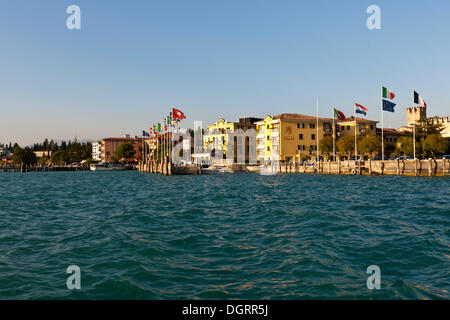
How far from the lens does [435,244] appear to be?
37.9 ft

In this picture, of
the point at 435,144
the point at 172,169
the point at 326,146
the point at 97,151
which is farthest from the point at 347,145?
the point at 97,151

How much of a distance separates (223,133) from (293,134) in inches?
1016

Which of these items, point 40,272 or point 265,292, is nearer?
point 265,292

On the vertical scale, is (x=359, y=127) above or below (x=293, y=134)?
above

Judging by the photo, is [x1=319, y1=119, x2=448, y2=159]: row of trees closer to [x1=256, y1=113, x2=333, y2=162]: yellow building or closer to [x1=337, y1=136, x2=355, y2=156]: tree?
[x1=337, y1=136, x2=355, y2=156]: tree

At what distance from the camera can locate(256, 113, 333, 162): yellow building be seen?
90.6 m

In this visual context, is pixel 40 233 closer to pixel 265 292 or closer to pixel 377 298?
pixel 265 292

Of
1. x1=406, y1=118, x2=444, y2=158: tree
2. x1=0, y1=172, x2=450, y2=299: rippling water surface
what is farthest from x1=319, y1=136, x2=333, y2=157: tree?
x1=0, y1=172, x2=450, y2=299: rippling water surface

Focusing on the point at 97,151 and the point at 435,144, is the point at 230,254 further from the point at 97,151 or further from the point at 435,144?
the point at 97,151

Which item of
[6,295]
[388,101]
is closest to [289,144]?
[388,101]

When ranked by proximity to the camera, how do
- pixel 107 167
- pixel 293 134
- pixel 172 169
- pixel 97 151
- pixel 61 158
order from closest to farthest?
pixel 172 169, pixel 293 134, pixel 107 167, pixel 61 158, pixel 97 151

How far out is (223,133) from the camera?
4336 inches
